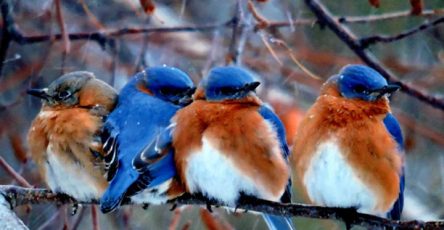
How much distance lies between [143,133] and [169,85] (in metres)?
0.30

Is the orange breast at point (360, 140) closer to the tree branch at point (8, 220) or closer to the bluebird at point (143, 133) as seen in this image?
the bluebird at point (143, 133)

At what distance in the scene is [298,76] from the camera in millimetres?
6918

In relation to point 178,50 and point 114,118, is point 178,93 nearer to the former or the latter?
point 114,118

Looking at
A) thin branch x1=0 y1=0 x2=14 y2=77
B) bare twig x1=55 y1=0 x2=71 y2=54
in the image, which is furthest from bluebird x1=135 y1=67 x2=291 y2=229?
thin branch x1=0 y1=0 x2=14 y2=77

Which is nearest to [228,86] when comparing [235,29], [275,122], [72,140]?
[275,122]

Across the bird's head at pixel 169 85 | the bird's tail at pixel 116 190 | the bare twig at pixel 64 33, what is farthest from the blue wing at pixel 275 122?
the bare twig at pixel 64 33

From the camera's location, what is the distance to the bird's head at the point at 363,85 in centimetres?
397

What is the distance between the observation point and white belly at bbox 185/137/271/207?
12.5 ft

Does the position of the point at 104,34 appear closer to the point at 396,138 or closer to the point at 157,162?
the point at 157,162

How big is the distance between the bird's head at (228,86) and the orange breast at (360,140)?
258 mm

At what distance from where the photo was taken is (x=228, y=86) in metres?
3.98

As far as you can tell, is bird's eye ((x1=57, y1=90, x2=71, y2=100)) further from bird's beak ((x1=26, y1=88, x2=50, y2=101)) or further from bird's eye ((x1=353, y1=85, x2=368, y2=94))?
bird's eye ((x1=353, y1=85, x2=368, y2=94))

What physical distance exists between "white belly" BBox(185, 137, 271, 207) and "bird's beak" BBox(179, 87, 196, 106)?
0.37 m

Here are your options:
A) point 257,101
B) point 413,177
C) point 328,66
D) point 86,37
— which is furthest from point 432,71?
point 257,101
